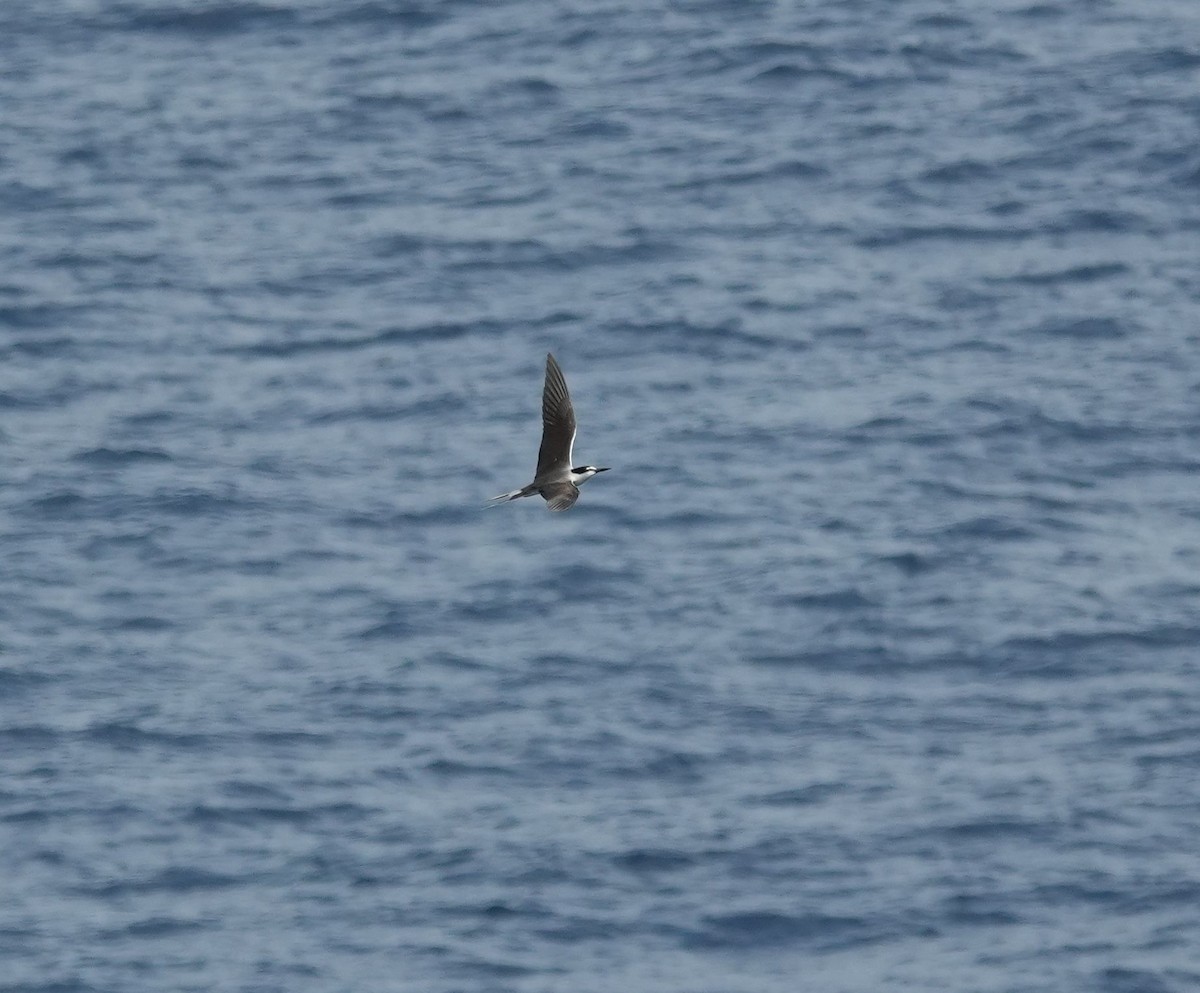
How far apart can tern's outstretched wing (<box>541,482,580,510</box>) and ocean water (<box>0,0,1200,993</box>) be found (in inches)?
308

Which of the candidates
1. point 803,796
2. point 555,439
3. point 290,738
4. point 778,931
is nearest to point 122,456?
point 290,738

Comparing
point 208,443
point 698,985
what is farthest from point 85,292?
point 698,985

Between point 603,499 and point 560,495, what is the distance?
44.4ft

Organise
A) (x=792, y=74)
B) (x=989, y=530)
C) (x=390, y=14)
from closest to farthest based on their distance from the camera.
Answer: (x=989, y=530), (x=792, y=74), (x=390, y=14)

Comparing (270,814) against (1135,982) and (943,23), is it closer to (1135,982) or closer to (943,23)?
(1135,982)

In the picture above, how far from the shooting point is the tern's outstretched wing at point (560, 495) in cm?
2170

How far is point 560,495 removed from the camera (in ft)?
72.0

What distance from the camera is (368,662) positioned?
108 ft

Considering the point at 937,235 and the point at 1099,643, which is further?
the point at 937,235

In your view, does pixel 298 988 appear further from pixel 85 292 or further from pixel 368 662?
pixel 85 292

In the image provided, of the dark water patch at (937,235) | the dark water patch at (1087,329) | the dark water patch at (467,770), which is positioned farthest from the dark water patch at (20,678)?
the dark water patch at (1087,329)

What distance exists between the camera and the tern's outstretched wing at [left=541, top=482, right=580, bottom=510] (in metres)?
21.7

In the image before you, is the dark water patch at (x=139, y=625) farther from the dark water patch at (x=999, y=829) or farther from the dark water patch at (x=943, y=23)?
the dark water patch at (x=943, y=23)

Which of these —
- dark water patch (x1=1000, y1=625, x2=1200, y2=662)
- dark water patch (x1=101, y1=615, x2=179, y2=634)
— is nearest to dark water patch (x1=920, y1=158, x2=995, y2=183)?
dark water patch (x1=1000, y1=625, x2=1200, y2=662)
